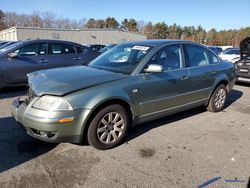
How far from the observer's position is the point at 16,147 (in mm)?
3627

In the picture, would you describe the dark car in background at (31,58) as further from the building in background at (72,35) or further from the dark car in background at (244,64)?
the building in background at (72,35)

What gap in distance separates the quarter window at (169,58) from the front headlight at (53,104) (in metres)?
1.63

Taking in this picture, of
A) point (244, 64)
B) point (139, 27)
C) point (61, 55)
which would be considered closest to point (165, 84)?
point (61, 55)

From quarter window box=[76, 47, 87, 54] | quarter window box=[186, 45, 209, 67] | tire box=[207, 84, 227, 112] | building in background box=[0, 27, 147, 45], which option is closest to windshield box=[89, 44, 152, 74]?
quarter window box=[186, 45, 209, 67]

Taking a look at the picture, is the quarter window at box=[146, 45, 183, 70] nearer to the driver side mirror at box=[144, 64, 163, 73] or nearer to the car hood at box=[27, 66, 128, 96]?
the driver side mirror at box=[144, 64, 163, 73]

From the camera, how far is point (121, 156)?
3.47 metres

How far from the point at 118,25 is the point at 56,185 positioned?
89606 mm

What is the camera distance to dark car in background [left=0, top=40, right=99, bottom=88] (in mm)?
6820

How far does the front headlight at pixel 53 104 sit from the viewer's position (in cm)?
314

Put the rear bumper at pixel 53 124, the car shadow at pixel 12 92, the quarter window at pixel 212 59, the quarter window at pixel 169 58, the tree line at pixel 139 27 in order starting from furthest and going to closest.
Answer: the tree line at pixel 139 27
the car shadow at pixel 12 92
the quarter window at pixel 212 59
the quarter window at pixel 169 58
the rear bumper at pixel 53 124

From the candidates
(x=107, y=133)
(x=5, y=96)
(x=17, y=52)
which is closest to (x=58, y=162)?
(x=107, y=133)

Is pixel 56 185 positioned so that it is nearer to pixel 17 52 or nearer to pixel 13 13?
pixel 17 52

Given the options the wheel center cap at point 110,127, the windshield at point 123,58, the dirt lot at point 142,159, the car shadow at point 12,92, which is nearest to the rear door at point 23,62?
the car shadow at point 12,92

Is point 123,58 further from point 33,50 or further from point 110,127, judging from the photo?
point 33,50
